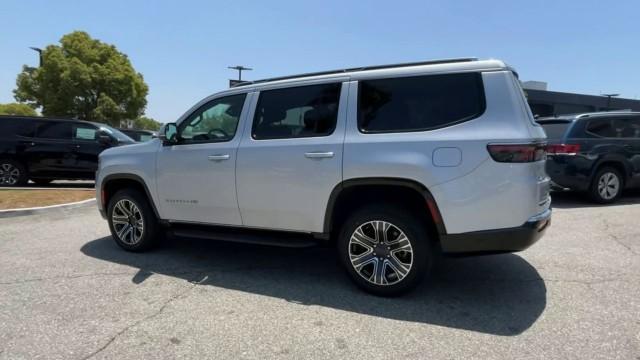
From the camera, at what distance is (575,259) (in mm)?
4832

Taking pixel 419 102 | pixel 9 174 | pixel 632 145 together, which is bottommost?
pixel 9 174

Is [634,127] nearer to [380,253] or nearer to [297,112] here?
[380,253]

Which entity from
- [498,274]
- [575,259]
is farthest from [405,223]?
[575,259]

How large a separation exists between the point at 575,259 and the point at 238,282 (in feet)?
12.6

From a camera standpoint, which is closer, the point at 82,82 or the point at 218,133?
the point at 218,133

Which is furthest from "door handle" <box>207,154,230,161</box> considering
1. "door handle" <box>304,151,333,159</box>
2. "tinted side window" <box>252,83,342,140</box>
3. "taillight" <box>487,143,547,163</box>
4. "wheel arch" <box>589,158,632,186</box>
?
"wheel arch" <box>589,158,632,186</box>

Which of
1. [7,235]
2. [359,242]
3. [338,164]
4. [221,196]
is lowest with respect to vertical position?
[7,235]

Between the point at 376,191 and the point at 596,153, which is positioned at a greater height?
the point at 596,153

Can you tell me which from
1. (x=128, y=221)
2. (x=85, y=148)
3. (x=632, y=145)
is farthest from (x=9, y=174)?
(x=632, y=145)

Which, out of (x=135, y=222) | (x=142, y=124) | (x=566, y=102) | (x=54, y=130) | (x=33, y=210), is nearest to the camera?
(x=135, y=222)

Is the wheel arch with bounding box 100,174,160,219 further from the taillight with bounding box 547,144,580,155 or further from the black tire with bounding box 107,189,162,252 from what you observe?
the taillight with bounding box 547,144,580,155

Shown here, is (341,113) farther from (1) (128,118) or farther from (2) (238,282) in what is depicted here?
(1) (128,118)

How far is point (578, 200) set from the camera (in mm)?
8836

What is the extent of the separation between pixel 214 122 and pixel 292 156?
1.26 metres
